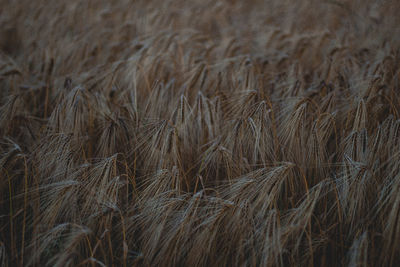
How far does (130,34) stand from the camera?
2635 millimetres

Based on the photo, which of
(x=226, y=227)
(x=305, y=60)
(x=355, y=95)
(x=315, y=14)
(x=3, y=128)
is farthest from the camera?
(x=315, y=14)

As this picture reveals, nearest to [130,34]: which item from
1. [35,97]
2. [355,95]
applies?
[35,97]

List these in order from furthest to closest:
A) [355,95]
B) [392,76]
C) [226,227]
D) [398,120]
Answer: [392,76]
[355,95]
[398,120]
[226,227]

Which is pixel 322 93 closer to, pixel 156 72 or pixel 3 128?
pixel 156 72

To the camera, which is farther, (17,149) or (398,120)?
(398,120)

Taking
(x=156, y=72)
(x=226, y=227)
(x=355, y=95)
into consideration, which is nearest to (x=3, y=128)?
(x=156, y=72)

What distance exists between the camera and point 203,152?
147 cm

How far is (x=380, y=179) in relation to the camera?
124 cm

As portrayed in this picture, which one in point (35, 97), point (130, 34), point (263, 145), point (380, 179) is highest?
point (130, 34)

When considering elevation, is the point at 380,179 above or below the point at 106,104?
below

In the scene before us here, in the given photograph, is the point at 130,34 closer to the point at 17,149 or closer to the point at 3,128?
the point at 3,128

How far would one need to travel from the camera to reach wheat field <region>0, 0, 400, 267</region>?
1007 mm

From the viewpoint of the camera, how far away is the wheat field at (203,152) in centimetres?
101

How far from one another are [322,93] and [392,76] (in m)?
0.39
